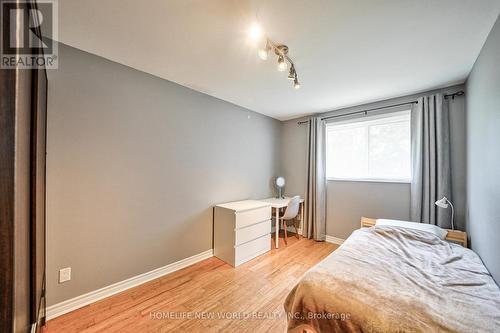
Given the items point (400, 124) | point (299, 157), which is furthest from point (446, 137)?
point (299, 157)

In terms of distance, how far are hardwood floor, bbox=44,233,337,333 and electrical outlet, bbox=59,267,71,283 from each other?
30 centimetres

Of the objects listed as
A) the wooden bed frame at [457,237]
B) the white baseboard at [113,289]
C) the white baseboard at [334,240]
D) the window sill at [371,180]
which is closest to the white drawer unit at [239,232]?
the white baseboard at [113,289]

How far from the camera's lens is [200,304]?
188 centimetres

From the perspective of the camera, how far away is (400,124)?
292 cm

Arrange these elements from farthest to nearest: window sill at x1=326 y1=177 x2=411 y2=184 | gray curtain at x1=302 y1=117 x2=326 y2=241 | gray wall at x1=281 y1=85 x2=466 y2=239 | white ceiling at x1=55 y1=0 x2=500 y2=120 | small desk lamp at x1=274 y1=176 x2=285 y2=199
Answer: small desk lamp at x1=274 y1=176 x2=285 y2=199
gray curtain at x1=302 y1=117 x2=326 y2=241
window sill at x1=326 y1=177 x2=411 y2=184
gray wall at x1=281 y1=85 x2=466 y2=239
white ceiling at x1=55 y1=0 x2=500 y2=120

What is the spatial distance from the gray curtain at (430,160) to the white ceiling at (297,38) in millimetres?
324

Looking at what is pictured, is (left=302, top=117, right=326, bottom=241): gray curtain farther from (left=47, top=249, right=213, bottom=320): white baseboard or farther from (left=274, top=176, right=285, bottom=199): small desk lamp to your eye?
(left=47, top=249, right=213, bottom=320): white baseboard

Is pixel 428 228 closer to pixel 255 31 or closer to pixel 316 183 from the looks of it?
pixel 316 183

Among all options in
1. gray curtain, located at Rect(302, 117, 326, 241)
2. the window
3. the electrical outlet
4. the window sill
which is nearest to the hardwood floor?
the electrical outlet

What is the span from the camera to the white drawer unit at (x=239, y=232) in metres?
2.64

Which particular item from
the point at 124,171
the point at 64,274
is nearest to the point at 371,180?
the point at 124,171

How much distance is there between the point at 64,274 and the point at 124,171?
40.1 inches

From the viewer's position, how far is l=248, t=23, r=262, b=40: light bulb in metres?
1.50

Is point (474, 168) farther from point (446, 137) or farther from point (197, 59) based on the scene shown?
point (197, 59)
